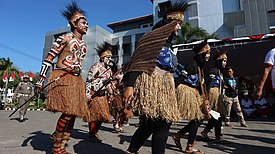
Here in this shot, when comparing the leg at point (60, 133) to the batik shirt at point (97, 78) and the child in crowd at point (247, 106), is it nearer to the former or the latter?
the batik shirt at point (97, 78)

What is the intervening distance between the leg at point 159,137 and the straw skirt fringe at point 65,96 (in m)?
1.08

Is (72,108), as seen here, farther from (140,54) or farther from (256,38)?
(256,38)

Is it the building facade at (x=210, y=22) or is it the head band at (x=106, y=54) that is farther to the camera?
the building facade at (x=210, y=22)

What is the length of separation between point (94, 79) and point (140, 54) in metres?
1.97

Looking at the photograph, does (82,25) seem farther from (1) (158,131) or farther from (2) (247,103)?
(2) (247,103)

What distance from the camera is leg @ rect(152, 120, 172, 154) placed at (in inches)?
73.9

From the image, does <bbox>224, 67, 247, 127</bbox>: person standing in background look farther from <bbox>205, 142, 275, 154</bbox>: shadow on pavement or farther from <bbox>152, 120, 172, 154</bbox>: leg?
<bbox>152, 120, 172, 154</bbox>: leg

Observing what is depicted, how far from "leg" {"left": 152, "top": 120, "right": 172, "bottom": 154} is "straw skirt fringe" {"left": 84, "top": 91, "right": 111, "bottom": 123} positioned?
176 centimetres

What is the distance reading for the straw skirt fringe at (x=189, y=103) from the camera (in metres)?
2.70

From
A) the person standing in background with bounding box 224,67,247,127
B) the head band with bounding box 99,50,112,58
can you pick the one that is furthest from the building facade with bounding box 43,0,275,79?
the head band with bounding box 99,50,112,58

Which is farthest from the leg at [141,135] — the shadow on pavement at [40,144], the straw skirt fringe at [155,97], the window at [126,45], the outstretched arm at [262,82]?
the window at [126,45]

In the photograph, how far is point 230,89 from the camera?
582cm

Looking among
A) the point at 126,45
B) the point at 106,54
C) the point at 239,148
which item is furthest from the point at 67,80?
the point at 126,45

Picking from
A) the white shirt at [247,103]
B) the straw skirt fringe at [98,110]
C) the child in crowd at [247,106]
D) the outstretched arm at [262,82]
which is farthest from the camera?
the white shirt at [247,103]
